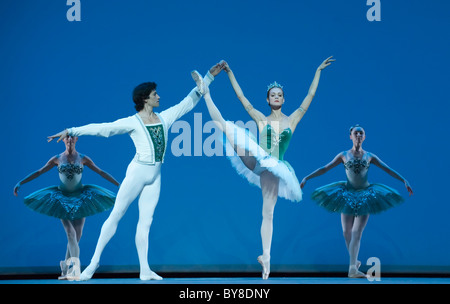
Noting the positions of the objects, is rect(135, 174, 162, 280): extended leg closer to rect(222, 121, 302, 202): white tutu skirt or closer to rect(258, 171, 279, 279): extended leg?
rect(222, 121, 302, 202): white tutu skirt

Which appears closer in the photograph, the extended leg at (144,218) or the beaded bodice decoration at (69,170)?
the extended leg at (144,218)

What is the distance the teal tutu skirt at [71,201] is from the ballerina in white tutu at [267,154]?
1294 millimetres

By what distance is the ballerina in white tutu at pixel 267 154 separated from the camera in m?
4.50

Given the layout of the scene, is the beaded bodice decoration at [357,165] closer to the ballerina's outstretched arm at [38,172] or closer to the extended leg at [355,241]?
the extended leg at [355,241]

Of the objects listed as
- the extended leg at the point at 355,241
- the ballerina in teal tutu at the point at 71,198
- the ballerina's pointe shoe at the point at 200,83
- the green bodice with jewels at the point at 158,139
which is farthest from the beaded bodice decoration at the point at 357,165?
the ballerina in teal tutu at the point at 71,198

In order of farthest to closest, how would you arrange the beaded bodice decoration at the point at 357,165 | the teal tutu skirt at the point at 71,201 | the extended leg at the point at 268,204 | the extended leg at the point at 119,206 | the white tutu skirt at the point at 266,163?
the beaded bodice decoration at the point at 357,165 < the teal tutu skirt at the point at 71,201 < the extended leg at the point at 268,204 < the white tutu skirt at the point at 266,163 < the extended leg at the point at 119,206

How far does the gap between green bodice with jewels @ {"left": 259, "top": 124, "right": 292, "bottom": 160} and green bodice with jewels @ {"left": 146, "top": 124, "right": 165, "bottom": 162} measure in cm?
86

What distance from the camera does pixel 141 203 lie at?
4.37 metres

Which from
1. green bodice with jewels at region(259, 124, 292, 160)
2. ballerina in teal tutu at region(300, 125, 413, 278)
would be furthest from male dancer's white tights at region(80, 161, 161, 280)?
ballerina in teal tutu at region(300, 125, 413, 278)

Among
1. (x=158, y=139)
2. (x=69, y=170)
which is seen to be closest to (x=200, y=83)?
(x=158, y=139)

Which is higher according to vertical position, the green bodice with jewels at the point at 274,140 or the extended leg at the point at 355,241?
the green bodice with jewels at the point at 274,140
